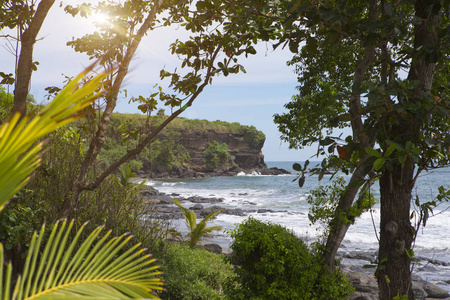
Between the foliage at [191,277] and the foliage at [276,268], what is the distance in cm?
39

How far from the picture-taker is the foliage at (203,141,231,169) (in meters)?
73.2

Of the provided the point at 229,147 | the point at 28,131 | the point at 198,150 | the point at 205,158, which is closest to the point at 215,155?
the point at 205,158

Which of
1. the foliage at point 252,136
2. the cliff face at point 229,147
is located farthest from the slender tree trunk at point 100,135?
the foliage at point 252,136

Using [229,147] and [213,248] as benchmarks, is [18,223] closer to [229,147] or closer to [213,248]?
[213,248]

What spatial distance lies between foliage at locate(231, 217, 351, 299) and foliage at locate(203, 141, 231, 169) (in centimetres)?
6681

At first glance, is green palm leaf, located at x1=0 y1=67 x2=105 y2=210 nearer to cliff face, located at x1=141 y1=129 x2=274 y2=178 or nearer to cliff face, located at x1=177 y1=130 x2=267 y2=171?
cliff face, located at x1=141 y1=129 x2=274 y2=178

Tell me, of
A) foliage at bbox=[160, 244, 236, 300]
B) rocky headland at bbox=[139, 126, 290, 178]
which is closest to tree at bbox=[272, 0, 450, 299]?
foliage at bbox=[160, 244, 236, 300]

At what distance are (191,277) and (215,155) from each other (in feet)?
217

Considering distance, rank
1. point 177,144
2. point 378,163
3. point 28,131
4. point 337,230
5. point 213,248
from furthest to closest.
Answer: point 177,144 < point 213,248 < point 337,230 < point 378,163 < point 28,131

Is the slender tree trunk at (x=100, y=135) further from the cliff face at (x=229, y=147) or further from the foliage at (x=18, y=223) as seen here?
the cliff face at (x=229, y=147)

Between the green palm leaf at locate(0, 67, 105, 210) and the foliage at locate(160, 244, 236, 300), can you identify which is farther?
the foliage at locate(160, 244, 236, 300)

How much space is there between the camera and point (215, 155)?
7356 centimetres

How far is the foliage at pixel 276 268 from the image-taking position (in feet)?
19.1

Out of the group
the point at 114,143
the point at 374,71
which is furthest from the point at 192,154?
the point at 374,71
